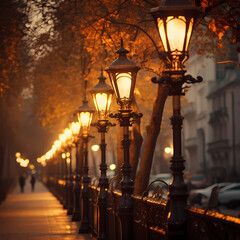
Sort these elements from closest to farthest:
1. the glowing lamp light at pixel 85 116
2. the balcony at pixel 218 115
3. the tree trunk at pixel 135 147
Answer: the glowing lamp light at pixel 85 116, the tree trunk at pixel 135 147, the balcony at pixel 218 115

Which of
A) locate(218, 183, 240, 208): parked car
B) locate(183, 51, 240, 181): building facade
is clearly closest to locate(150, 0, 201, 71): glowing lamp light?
locate(218, 183, 240, 208): parked car

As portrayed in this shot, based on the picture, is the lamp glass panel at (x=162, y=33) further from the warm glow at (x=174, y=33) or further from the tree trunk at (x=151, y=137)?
→ the tree trunk at (x=151, y=137)

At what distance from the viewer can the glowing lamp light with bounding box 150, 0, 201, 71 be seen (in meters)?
8.89

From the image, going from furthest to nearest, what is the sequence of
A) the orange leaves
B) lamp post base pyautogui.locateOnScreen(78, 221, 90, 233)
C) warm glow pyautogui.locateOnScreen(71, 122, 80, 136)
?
warm glow pyautogui.locateOnScreen(71, 122, 80, 136) < lamp post base pyautogui.locateOnScreen(78, 221, 90, 233) < the orange leaves

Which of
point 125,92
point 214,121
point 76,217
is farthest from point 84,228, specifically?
point 214,121

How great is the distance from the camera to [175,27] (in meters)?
8.91

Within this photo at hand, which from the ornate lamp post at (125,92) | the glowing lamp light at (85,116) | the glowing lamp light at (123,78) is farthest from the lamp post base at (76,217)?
the glowing lamp light at (123,78)

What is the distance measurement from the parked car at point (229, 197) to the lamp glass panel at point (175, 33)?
98.1 ft

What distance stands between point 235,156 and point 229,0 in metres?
62.3

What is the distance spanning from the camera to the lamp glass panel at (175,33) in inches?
350

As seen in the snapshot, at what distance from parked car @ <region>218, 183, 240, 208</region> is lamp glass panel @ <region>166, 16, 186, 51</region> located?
29.9m

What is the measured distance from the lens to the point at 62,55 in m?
36.7

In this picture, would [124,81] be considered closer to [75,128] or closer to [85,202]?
[85,202]

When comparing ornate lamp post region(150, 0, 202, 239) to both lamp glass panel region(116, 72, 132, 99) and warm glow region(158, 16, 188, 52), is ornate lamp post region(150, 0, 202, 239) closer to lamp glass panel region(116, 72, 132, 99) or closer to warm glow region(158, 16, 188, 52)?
warm glow region(158, 16, 188, 52)
